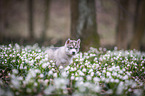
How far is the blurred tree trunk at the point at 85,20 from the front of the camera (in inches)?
344

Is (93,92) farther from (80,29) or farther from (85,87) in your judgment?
(80,29)

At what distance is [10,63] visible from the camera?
5734 millimetres

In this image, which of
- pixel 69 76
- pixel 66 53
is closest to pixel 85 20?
pixel 66 53

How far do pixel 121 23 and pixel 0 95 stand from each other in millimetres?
11373

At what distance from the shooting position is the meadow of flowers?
369 cm

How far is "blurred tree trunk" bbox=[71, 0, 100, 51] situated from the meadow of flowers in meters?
1.33

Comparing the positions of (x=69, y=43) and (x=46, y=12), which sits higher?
(x=46, y=12)

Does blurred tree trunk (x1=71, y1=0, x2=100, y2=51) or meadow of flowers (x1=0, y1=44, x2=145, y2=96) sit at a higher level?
blurred tree trunk (x1=71, y1=0, x2=100, y2=51)

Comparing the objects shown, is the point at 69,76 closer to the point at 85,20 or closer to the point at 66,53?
the point at 66,53

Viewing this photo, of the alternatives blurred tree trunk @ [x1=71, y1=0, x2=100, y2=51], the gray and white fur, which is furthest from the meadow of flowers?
blurred tree trunk @ [x1=71, y1=0, x2=100, y2=51]

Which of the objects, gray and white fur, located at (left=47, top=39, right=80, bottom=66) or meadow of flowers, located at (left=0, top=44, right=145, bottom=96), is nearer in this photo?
meadow of flowers, located at (left=0, top=44, right=145, bottom=96)

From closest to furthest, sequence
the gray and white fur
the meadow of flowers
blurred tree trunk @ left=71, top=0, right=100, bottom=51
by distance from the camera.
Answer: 1. the meadow of flowers
2. the gray and white fur
3. blurred tree trunk @ left=71, top=0, right=100, bottom=51

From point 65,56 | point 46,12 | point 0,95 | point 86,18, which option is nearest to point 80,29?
point 86,18

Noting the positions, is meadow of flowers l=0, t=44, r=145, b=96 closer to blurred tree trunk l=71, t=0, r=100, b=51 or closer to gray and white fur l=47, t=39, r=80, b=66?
gray and white fur l=47, t=39, r=80, b=66
